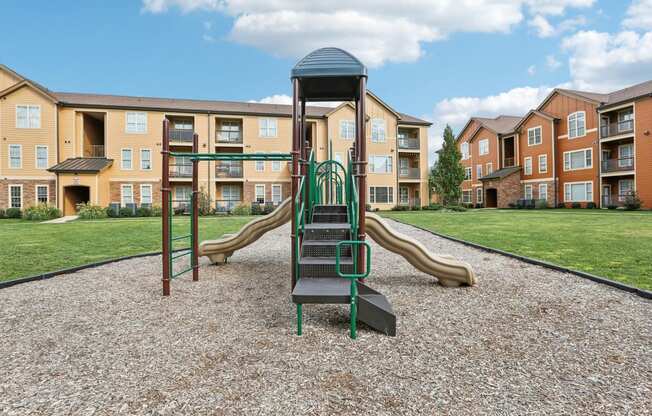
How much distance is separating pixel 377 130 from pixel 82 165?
80.5 ft

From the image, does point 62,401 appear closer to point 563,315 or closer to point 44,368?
point 44,368

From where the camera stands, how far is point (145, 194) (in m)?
28.3

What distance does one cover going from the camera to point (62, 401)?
271cm

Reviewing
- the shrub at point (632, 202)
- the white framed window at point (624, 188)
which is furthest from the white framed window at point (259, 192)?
the white framed window at point (624, 188)

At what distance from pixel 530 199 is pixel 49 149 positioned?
43.2m

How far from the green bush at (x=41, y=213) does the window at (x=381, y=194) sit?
24569 mm

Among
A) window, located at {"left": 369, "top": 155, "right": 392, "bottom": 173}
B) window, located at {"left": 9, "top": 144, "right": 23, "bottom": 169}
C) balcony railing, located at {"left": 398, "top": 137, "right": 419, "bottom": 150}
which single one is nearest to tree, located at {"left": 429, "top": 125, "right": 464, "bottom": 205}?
balcony railing, located at {"left": 398, "top": 137, "right": 419, "bottom": 150}

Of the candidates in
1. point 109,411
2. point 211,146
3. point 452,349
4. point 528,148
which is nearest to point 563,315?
point 452,349

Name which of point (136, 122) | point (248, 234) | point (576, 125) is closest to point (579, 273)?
point (248, 234)

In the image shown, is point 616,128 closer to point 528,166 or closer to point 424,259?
point 528,166

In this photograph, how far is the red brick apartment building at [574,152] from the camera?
89.4ft

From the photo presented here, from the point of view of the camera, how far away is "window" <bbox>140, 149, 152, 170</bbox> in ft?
92.6

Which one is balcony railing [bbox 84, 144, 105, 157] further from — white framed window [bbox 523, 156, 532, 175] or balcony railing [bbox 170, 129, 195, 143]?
white framed window [bbox 523, 156, 532, 175]

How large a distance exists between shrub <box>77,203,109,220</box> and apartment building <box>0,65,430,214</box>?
1.49 meters
